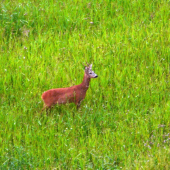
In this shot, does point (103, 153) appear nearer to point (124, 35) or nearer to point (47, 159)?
point (47, 159)

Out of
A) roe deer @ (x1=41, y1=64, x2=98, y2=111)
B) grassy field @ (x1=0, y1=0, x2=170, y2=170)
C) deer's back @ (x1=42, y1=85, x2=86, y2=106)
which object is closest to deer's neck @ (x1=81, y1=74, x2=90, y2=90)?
roe deer @ (x1=41, y1=64, x2=98, y2=111)

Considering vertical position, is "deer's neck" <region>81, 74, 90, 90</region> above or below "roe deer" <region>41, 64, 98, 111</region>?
above

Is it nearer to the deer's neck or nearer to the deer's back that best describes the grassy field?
the deer's back

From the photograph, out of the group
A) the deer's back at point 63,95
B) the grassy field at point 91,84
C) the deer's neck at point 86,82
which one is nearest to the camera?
the grassy field at point 91,84

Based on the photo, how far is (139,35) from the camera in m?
10.2

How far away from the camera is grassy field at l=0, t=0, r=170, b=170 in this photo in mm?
6789

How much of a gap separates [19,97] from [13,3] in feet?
13.5

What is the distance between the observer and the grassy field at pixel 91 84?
679 cm

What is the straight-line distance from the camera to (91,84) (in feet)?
29.0

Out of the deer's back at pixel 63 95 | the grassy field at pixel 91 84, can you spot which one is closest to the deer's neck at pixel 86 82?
the deer's back at pixel 63 95

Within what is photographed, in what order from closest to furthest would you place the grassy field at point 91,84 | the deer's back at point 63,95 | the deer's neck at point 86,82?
the grassy field at point 91,84 → the deer's back at point 63,95 → the deer's neck at point 86,82

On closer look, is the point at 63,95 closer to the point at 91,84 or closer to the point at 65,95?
the point at 65,95

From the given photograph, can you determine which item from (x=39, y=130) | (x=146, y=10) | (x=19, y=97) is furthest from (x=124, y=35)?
(x=39, y=130)

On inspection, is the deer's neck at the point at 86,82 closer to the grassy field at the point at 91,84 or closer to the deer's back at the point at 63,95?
the deer's back at the point at 63,95
